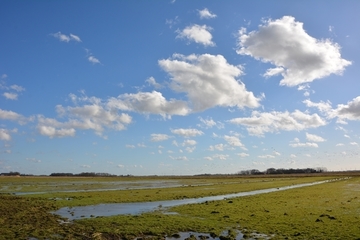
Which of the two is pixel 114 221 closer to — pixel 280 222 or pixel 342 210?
pixel 280 222

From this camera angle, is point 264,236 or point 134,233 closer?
point 264,236

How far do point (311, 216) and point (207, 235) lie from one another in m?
12.5

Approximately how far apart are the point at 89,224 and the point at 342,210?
25.7 metres

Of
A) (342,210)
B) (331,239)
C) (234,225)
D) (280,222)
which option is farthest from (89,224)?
(342,210)

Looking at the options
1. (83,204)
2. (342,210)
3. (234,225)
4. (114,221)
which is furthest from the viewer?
(83,204)

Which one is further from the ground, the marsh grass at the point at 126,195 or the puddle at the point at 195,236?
the marsh grass at the point at 126,195

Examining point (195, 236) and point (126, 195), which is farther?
point (126, 195)

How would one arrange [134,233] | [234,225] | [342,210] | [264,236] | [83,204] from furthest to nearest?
[83,204], [342,210], [234,225], [134,233], [264,236]

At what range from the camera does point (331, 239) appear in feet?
66.4

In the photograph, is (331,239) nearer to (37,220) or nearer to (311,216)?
(311,216)

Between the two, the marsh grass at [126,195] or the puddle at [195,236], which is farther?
the marsh grass at [126,195]

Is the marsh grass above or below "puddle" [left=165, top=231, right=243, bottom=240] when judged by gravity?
above

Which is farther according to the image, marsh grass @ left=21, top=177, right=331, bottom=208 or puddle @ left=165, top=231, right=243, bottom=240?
marsh grass @ left=21, top=177, right=331, bottom=208

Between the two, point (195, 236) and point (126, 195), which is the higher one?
point (126, 195)
